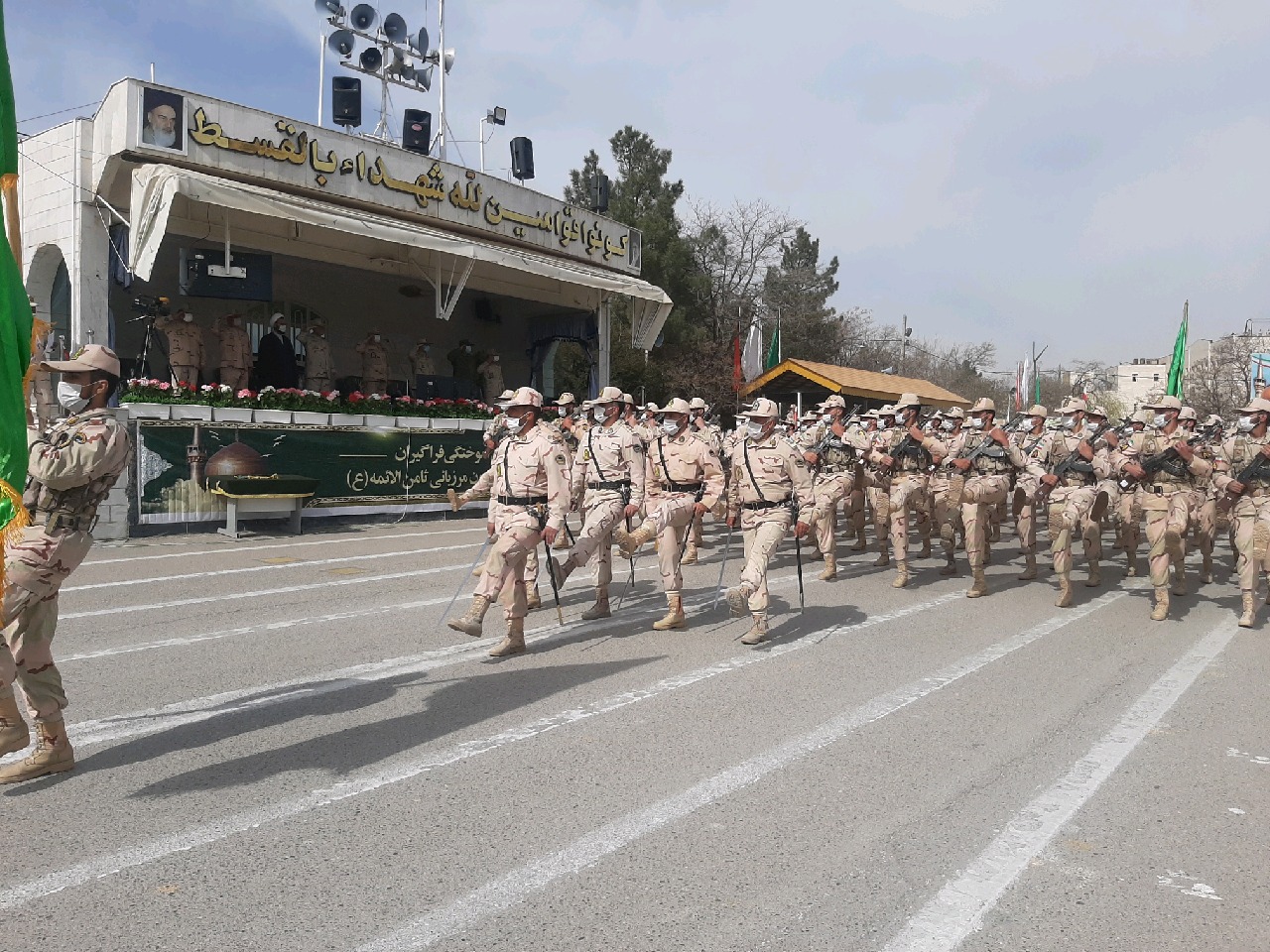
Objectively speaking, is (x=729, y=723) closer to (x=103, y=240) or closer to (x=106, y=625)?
(x=106, y=625)

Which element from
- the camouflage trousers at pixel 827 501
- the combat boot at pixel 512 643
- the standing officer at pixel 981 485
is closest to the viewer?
the combat boot at pixel 512 643

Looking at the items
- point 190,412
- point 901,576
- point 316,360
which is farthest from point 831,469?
point 316,360

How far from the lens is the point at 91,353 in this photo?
16.3 feet

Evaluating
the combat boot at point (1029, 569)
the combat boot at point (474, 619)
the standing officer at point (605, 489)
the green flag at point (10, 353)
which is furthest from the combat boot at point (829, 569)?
the green flag at point (10, 353)

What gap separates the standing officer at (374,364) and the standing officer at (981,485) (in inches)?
538

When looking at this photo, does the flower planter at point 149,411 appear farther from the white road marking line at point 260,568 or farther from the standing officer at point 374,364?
the standing officer at point 374,364

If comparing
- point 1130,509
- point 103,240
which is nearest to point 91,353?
point 1130,509

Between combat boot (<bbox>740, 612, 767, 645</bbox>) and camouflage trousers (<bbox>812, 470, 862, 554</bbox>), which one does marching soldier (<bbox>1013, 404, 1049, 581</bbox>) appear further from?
combat boot (<bbox>740, 612, 767, 645</bbox>)

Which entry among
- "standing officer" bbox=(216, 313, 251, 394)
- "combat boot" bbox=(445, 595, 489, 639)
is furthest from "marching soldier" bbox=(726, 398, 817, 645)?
"standing officer" bbox=(216, 313, 251, 394)

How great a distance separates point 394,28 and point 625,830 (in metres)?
24.6

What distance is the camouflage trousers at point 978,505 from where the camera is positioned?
436 inches

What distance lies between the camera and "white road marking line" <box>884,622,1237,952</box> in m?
3.37

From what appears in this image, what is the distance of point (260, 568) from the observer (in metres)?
11.7

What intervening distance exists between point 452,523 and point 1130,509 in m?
11.1
